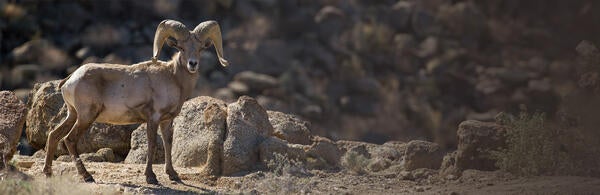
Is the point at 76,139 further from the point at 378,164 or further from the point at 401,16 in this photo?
the point at 401,16

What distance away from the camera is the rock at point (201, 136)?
51.0ft

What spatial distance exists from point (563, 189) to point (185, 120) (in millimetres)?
5841

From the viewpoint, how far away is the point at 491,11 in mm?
56188

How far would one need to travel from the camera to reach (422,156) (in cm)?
1653

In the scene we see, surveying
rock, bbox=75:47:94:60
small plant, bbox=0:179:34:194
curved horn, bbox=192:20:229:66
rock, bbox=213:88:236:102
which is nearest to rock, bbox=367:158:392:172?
curved horn, bbox=192:20:229:66

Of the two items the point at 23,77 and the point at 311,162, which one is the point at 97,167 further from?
the point at 23,77

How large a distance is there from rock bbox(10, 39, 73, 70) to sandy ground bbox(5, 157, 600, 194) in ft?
84.0

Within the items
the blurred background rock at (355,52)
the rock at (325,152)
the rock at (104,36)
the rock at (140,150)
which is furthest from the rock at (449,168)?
the rock at (104,36)

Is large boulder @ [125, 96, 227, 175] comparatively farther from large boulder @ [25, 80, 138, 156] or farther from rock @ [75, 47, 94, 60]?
rock @ [75, 47, 94, 60]

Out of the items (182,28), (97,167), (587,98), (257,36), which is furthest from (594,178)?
(257,36)

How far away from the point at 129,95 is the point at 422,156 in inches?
188

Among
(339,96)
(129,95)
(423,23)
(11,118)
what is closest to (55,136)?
(129,95)

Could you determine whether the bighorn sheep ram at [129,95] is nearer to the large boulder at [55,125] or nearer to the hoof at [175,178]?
the hoof at [175,178]

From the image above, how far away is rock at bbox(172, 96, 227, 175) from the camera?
15.5 metres
